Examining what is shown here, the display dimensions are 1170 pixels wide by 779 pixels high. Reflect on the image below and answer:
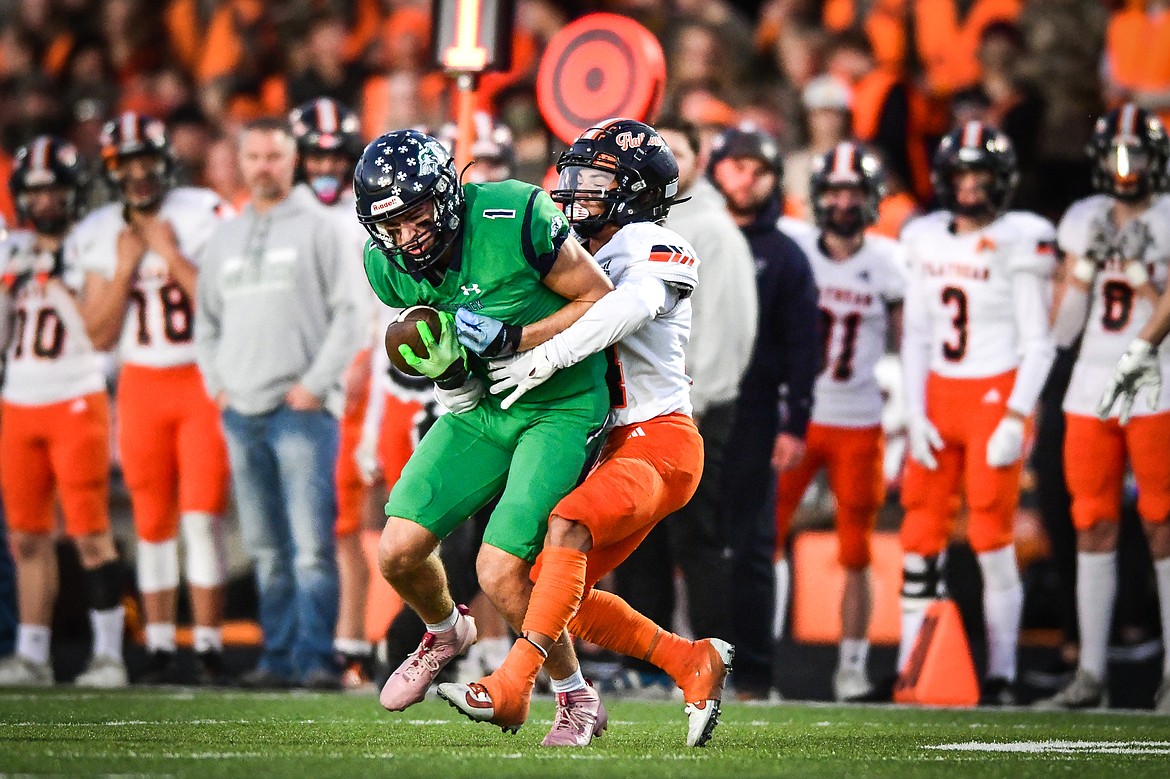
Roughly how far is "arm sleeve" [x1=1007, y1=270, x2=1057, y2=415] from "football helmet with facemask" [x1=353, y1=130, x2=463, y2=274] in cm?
351

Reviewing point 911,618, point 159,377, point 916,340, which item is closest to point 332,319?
point 159,377

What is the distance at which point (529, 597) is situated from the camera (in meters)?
5.65

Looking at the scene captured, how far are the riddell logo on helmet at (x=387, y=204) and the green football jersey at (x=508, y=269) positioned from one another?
0.98ft

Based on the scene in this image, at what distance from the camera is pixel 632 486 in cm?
566

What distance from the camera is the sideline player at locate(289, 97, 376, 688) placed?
906 cm

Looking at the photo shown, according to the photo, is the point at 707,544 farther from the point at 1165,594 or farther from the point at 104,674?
the point at 104,674

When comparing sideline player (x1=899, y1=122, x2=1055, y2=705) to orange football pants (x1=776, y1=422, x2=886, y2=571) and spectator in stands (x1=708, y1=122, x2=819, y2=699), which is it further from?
spectator in stands (x1=708, y1=122, x2=819, y2=699)

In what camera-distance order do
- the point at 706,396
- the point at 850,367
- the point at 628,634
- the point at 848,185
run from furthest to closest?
the point at 848,185 < the point at 850,367 < the point at 706,396 < the point at 628,634

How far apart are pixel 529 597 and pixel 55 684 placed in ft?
12.2

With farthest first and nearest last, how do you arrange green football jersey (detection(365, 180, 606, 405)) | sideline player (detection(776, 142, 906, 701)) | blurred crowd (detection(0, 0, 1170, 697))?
1. blurred crowd (detection(0, 0, 1170, 697))
2. sideline player (detection(776, 142, 906, 701))
3. green football jersey (detection(365, 180, 606, 405))

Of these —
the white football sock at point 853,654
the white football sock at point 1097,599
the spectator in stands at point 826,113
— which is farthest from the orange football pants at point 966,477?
the spectator in stands at point 826,113

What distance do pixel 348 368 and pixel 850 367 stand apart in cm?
236

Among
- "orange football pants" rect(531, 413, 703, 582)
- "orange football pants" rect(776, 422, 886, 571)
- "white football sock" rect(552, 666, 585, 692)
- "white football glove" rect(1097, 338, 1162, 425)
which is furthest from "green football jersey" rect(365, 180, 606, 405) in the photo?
"orange football pants" rect(776, 422, 886, 571)

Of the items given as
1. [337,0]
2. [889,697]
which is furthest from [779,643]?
[337,0]
